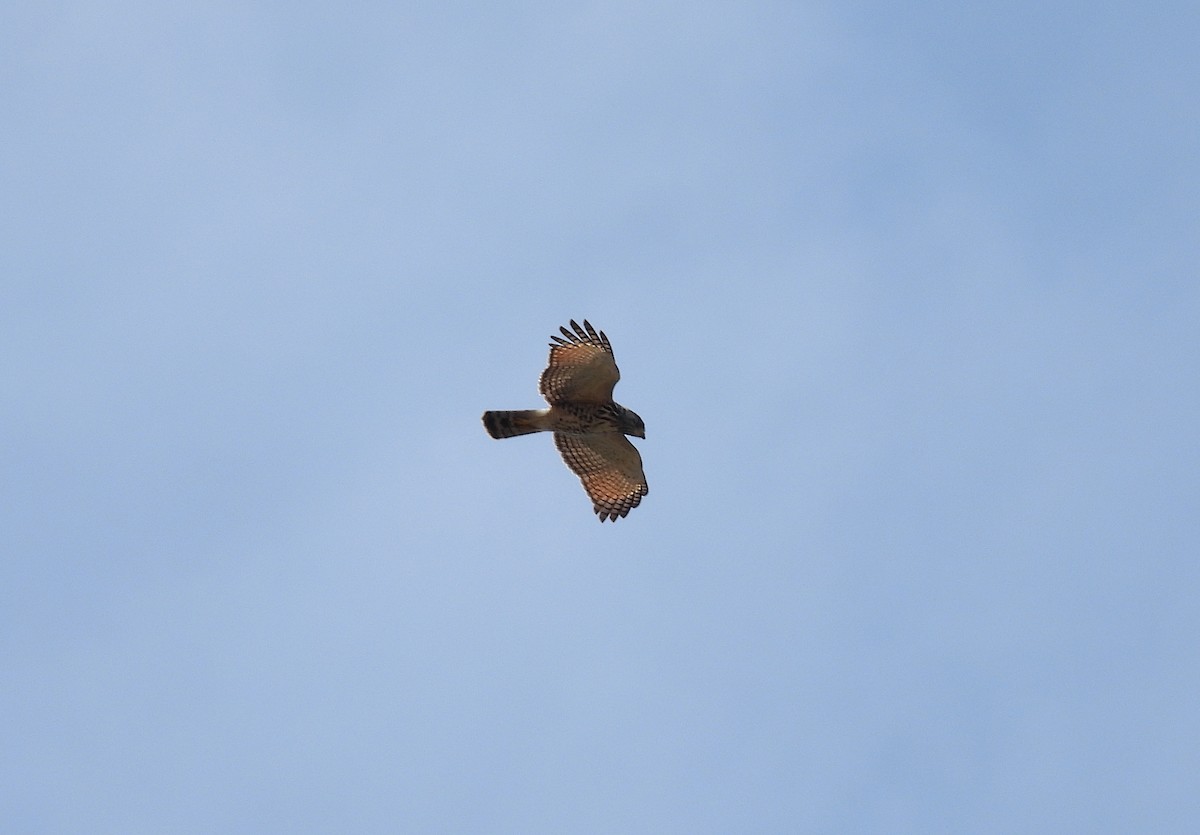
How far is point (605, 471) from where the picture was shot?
24516 mm

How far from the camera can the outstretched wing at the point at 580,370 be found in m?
23.1

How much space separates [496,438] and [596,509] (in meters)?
1.79

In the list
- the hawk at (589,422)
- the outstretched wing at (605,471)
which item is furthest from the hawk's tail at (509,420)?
the outstretched wing at (605,471)

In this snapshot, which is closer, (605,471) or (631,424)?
(631,424)

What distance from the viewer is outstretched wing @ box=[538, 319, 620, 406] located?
23.1 metres

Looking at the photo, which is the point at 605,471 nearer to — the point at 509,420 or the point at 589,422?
the point at 589,422

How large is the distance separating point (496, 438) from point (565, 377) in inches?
56.6

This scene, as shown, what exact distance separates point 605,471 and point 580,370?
195 cm

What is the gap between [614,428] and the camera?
23844 mm

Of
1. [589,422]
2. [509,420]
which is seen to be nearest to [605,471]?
[589,422]

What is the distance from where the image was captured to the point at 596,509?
79.9ft

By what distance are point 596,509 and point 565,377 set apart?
2145 millimetres

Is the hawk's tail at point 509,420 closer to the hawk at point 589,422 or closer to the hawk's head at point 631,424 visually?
the hawk at point 589,422

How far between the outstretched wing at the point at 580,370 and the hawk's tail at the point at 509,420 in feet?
1.14
